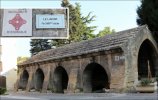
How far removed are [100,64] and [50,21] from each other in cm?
467

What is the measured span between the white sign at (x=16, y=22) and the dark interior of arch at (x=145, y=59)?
8444 millimetres

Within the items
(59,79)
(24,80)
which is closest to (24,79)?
(24,80)

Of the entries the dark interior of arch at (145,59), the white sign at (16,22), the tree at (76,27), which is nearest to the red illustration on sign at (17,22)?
the white sign at (16,22)

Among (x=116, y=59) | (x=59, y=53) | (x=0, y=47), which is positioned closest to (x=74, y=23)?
(x=0, y=47)

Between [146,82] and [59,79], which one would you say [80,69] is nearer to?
[59,79]

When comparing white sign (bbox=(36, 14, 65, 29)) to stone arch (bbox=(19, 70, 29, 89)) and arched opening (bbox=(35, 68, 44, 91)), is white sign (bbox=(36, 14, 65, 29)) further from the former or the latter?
stone arch (bbox=(19, 70, 29, 89))

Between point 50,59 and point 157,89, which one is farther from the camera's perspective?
point 50,59

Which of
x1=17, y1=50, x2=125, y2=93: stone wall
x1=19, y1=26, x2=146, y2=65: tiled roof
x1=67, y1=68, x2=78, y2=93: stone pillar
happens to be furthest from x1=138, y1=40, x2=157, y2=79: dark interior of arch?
x1=67, y1=68, x2=78, y2=93: stone pillar

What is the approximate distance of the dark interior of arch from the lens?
28250 mm

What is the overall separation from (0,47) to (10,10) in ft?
63.1

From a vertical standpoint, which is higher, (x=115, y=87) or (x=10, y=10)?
(x=10, y=10)

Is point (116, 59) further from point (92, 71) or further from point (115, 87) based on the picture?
point (92, 71)

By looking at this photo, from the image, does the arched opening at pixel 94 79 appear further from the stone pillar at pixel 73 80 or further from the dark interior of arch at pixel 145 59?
the dark interior of arch at pixel 145 59

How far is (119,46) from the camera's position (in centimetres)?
2438
